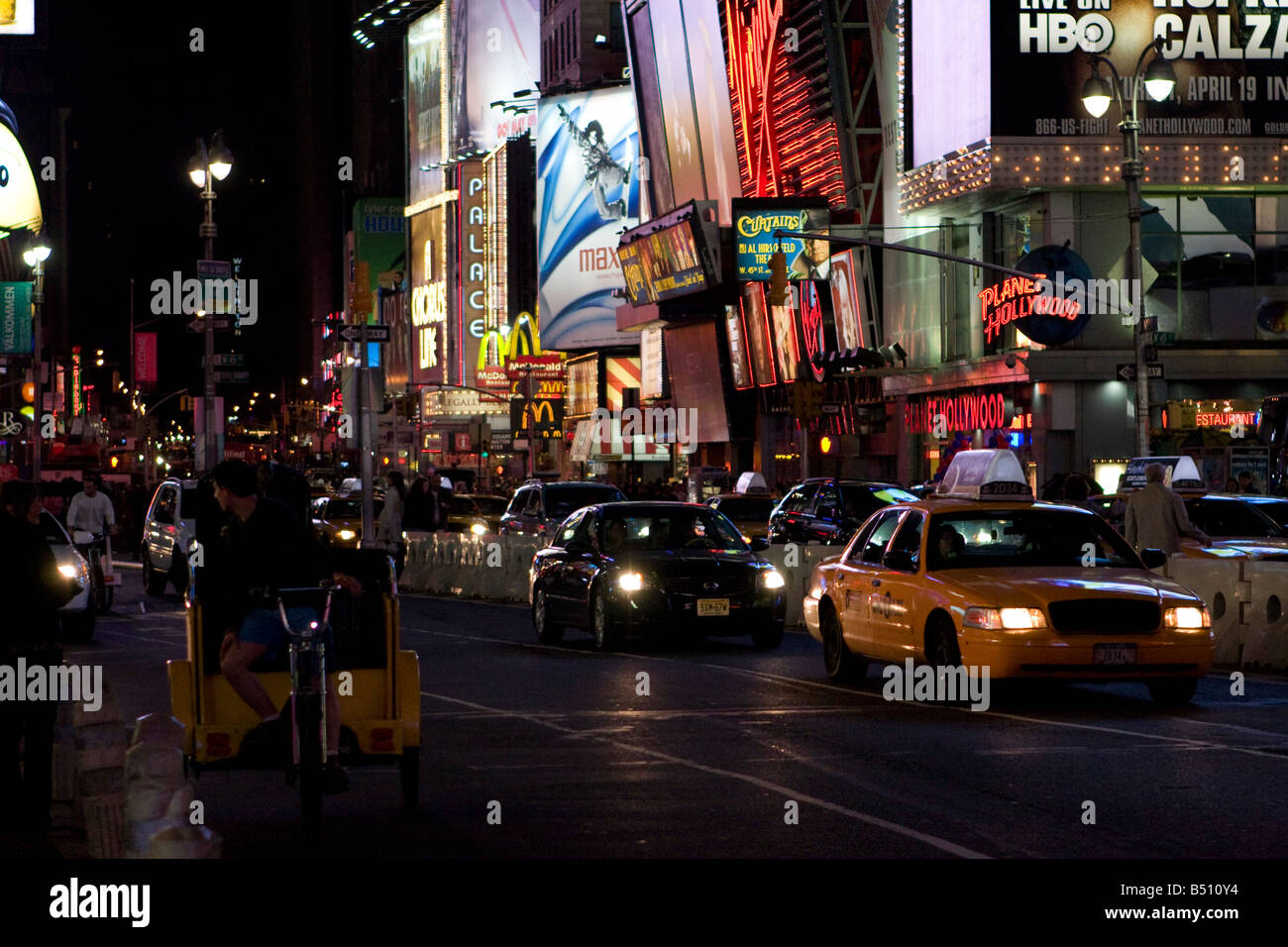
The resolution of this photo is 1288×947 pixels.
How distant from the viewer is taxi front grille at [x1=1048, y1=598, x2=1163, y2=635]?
587 inches

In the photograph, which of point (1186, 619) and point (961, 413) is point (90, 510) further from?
point (961, 413)

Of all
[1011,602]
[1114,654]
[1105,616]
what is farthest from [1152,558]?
[1011,602]

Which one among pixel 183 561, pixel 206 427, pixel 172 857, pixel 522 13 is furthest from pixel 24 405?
pixel 522 13

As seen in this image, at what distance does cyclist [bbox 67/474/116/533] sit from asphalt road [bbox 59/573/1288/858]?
10.4 meters

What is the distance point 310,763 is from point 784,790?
2770mm

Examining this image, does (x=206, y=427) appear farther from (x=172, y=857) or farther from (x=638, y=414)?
(x=638, y=414)

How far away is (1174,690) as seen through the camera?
15.5 metres

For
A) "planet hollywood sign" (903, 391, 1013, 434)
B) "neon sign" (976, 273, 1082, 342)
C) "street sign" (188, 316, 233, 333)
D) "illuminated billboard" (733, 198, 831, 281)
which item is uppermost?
"illuminated billboard" (733, 198, 831, 281)

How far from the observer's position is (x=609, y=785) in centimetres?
1130

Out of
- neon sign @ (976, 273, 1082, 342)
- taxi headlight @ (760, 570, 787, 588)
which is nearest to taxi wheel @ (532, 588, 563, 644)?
taxi headlight @ (760, 570, 787, 588)

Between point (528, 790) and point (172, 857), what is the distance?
4.73m

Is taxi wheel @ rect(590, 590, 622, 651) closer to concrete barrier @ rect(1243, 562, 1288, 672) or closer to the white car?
the white car

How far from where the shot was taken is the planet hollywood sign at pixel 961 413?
48.2m
